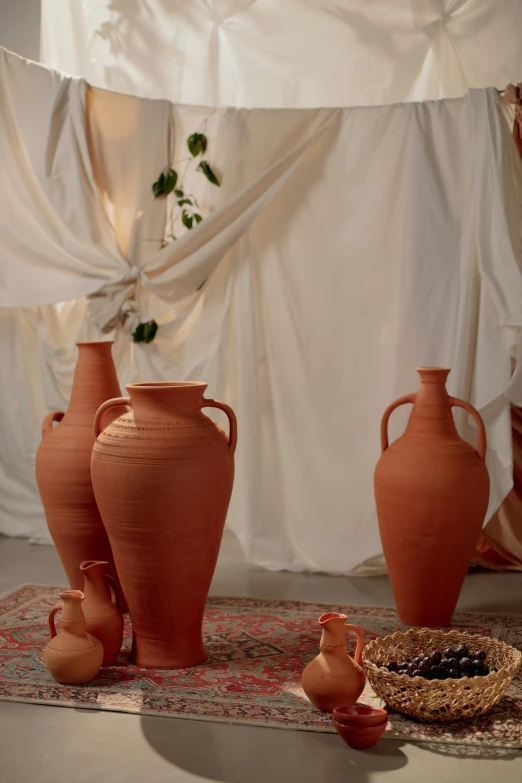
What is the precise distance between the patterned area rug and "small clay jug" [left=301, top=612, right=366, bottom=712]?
52mm

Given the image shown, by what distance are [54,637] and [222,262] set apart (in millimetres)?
1769

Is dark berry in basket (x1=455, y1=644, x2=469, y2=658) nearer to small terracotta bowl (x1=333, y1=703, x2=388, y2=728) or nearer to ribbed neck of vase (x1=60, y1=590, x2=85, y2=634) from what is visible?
small terracotta bowl (x1=333, y1=703, x2=388, y2=728)


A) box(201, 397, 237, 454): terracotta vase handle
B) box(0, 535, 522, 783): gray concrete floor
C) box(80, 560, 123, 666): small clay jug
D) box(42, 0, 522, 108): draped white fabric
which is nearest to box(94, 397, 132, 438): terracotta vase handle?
box(201, 397, 237, 454): terracotta vase handle

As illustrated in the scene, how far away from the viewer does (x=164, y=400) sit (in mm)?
2654

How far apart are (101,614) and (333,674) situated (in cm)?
A: 71

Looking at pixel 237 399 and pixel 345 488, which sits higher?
pixel 237 399

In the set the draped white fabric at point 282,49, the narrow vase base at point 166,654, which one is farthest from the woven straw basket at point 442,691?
the draped white fabric at point 282,49

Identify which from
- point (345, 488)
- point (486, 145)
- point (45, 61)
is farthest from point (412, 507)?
point (45, 61)

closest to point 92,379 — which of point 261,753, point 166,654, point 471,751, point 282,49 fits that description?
point 166,654

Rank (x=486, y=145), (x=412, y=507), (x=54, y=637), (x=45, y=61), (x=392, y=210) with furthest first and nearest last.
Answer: (x=45, y=61)
(x=392, y=210)
(x=486, y=145)
(x=412, y=507)
(x=54, y=637)

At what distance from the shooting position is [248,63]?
427 centimetres

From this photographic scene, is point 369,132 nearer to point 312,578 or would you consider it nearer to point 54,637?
point 312,578

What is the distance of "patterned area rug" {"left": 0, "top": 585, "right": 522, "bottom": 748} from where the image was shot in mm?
2320

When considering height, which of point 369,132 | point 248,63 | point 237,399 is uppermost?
point 248,63
